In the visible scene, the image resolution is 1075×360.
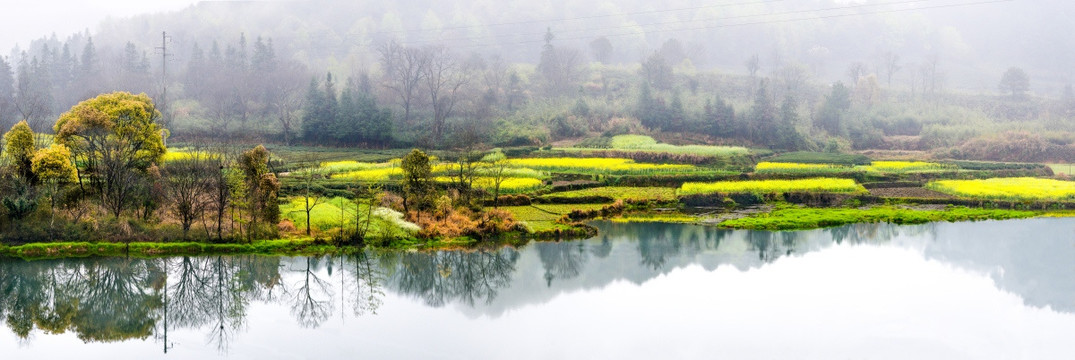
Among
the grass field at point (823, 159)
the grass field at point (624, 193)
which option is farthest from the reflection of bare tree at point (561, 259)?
the grass field at point (823, 159)

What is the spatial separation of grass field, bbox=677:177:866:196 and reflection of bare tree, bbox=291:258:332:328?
52.8ft

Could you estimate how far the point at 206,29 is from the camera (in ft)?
377

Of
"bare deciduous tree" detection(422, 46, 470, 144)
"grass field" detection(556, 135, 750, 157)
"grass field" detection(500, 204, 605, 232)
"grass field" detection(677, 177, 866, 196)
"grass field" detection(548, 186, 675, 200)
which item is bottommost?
"grass field" detection(500, 204, 605, 232)

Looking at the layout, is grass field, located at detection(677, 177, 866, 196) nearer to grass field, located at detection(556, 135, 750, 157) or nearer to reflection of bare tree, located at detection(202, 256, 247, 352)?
grass field, located at detection(556, 135, 750, 157)

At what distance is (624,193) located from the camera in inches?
1272

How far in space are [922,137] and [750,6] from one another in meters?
70.8

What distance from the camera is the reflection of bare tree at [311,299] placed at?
16734mm

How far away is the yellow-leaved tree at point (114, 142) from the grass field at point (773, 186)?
18.2 meters

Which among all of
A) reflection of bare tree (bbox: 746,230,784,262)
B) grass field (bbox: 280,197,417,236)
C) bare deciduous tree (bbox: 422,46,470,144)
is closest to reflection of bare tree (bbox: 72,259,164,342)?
grass field (bbox: 280,197,417,236)

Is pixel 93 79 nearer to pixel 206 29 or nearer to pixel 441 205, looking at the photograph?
pixel 206 29

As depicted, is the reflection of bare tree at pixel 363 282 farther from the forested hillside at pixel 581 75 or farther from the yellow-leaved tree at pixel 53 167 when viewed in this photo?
the forested hillside at pixel 581 75

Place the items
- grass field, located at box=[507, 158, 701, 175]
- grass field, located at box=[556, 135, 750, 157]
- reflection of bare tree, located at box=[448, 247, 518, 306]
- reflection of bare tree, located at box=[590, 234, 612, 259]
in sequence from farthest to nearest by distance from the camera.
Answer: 1. grass field, located at box=[556, 135, 750, 157]
2. grass field, located at box=[507, 158, 701, 175]
3. reflection of bare tree, located at box=[590, 234, 612, 259]
4. reflection of bare tree, located at box=[448, 247, 518, 306]

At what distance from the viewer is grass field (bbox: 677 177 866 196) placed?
107 ft

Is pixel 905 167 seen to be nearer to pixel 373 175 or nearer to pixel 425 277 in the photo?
pixel 373 175
